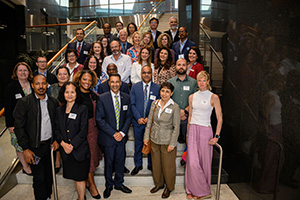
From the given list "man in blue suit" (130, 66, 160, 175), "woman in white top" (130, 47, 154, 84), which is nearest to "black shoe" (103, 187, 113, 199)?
"man in blue suit" (130, 66, 160, 175)

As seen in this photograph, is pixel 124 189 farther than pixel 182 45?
No

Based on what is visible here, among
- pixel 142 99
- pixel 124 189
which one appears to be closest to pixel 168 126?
pixel 142 99

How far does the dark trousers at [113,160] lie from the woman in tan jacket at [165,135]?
0.43 meters

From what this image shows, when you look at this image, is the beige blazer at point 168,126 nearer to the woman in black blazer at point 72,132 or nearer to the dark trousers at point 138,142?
the dark trousers at point 138,142

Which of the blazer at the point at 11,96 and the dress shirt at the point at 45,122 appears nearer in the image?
the dress shirt at the point at 45,122

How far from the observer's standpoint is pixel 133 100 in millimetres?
3938

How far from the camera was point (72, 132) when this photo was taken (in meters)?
3.19

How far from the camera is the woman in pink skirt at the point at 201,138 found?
3523 mm

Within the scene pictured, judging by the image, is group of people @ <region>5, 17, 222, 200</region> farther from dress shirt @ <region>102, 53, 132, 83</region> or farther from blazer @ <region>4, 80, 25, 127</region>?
dress shirt @ <region>102, 53, 132, 83</region>

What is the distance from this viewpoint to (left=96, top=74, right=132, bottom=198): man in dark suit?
3.51 metres

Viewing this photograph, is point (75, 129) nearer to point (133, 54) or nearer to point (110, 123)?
point (110, 123)

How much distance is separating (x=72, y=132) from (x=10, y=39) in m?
8.51

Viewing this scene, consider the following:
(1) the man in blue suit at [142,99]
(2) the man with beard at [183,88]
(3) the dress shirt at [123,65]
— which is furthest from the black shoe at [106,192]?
(3) the dress shirt at [123,65]

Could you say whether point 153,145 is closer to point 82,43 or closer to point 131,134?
point 131,134
